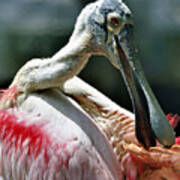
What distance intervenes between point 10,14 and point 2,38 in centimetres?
14

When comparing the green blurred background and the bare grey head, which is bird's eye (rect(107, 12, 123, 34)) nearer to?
the bare grey head

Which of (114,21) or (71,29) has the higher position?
(114,21)

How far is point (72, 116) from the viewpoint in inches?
44.3

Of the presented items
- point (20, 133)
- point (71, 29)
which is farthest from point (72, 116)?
point (71, 29)

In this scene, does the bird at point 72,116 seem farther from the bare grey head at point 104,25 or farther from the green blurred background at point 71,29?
the green blurred background at point 71,29

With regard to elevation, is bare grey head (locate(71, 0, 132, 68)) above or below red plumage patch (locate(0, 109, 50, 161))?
above

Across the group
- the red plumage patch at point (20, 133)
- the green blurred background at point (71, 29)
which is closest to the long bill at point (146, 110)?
the red plumage patch at point (20, 133)

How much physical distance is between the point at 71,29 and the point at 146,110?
1.38 metres

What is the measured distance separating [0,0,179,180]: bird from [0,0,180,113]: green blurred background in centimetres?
124

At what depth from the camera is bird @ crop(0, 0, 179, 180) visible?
105 centimetres

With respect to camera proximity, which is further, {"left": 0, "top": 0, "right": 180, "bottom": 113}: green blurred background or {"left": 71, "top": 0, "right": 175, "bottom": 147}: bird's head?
{"left": 0, "top": 0, "right": 180, "bottom": 113}: green blurred background

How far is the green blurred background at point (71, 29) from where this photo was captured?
2.38 metres

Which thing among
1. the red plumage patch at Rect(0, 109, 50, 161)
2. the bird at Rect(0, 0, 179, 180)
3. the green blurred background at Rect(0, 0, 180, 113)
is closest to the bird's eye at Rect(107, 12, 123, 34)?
the bird at Rect(0, 0, 179, 180)

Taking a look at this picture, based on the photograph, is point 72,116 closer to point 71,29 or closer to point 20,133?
point 20,133
